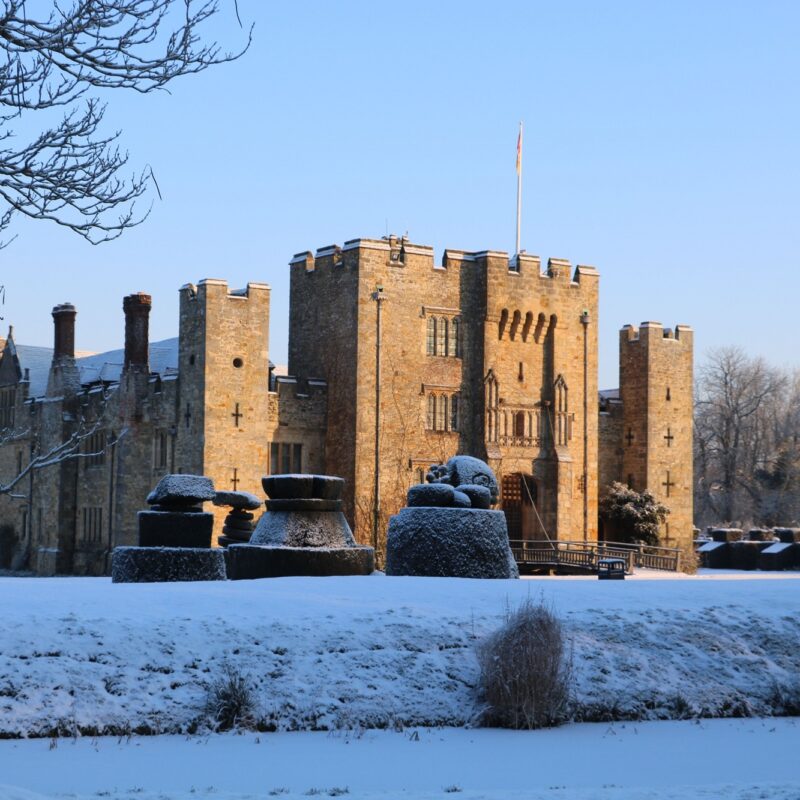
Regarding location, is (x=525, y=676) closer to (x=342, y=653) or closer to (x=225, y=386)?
(x=342, y=653)

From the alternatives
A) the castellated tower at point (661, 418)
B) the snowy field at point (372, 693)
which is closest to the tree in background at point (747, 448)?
the castellated tower at point (661, 418)

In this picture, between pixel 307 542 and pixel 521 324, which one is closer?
pixel 307 542

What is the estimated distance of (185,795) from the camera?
11.2m

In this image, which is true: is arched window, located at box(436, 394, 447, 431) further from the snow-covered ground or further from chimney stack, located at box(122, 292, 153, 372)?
the snow-covered ground

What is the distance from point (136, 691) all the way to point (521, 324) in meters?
40.6

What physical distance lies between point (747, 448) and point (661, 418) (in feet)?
113

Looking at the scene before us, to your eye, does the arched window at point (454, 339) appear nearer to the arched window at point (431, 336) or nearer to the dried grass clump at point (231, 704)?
the arched window at point (431, 336)

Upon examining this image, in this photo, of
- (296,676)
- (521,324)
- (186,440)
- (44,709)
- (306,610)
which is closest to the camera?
(44,709)

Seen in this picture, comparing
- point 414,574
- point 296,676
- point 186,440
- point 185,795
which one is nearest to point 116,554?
point 414,574

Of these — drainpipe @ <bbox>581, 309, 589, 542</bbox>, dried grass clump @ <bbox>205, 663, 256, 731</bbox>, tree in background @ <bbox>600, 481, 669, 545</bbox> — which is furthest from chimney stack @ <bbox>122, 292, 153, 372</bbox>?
dried grass clump @ <bbox>205, 663, 256, 731</bbox>

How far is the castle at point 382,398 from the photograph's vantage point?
5044 cm

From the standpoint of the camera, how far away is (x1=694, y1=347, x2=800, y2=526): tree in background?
83.9m

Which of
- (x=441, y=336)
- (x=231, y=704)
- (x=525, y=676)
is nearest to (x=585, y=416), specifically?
(x=441, y=336)

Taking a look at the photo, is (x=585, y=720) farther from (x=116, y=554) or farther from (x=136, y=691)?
(x=116, y=554)
